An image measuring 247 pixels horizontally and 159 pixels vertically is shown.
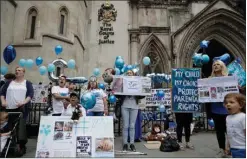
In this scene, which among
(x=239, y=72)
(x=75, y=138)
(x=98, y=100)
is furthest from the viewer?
(x=239, y=72)

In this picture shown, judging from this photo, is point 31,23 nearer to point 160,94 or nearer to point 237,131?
point 160,94

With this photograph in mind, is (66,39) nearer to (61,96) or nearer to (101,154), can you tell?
(61,96)

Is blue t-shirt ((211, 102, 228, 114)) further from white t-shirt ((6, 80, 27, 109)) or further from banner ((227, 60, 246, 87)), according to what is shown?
white t-shirt ((6, 80, 27, 109))

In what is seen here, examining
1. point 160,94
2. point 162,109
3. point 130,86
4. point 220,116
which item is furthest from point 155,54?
point 220,116

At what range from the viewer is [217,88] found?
4746 mm

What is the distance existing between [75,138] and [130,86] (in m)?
1.74

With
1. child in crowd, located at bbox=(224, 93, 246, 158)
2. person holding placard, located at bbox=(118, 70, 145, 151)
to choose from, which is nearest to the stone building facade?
person holding placard, located at bbox=(118, 70, 145, 151)

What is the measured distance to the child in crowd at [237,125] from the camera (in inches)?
130

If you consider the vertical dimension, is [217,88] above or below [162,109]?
above

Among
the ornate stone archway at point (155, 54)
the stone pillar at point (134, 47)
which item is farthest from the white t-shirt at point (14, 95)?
the ornate stone archway at point (155, 54)

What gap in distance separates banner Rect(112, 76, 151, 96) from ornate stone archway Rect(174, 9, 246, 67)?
32.9 feet

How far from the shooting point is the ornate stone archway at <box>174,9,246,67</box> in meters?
14.8

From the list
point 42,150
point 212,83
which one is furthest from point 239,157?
point 42,150

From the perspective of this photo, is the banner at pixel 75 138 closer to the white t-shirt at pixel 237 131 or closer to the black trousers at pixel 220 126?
the white t-shirt at pixel 237 131
